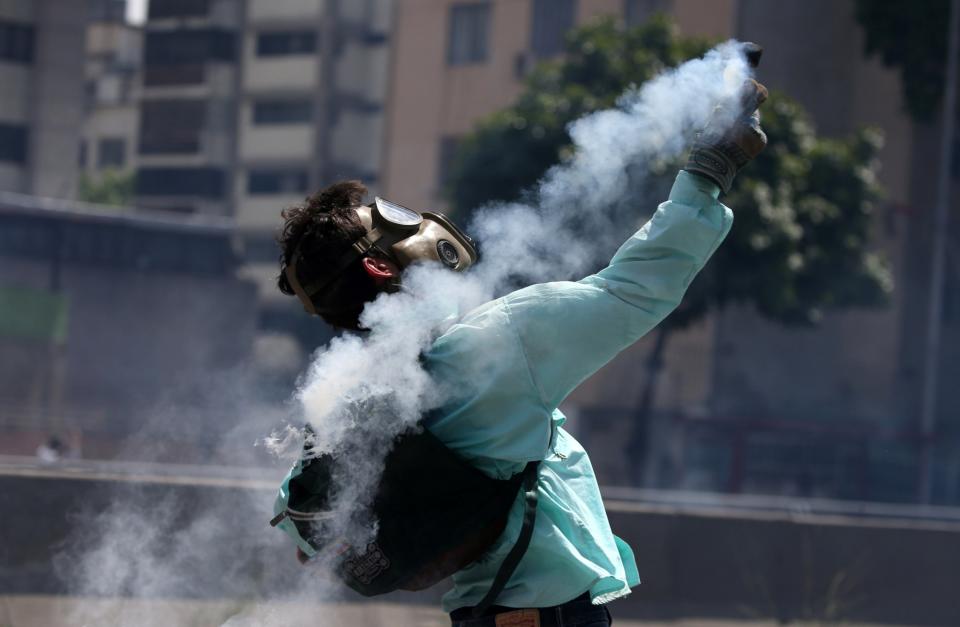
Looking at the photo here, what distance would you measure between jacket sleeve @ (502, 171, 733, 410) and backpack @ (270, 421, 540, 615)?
0.21 metres

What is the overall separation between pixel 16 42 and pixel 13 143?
289 cm

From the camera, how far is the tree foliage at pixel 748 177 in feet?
64.4

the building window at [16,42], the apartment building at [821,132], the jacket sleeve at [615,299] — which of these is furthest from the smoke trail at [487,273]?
the building window at [16,42]

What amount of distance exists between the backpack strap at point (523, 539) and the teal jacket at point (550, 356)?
0.02 metres

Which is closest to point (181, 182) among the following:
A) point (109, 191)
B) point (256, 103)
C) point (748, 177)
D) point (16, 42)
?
point (256, 103)

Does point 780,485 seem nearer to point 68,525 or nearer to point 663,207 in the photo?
point 68,525

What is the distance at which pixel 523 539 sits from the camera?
8.41 ft

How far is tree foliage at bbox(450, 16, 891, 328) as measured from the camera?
19641mm

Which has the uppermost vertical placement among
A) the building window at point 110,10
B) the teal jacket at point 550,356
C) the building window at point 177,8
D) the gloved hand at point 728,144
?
the building window at point 110,10

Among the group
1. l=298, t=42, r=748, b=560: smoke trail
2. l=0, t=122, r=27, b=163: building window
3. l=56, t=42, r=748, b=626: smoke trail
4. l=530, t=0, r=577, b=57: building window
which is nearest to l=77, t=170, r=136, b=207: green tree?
l=0, t=122, r=27, b=163: building window

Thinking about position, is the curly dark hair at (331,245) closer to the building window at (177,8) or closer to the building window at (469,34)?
the building window at (469,34)

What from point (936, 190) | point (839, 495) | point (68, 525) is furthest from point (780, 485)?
point (68, 525)

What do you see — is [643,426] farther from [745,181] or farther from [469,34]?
[469,34]

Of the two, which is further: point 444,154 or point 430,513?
point 444,154
